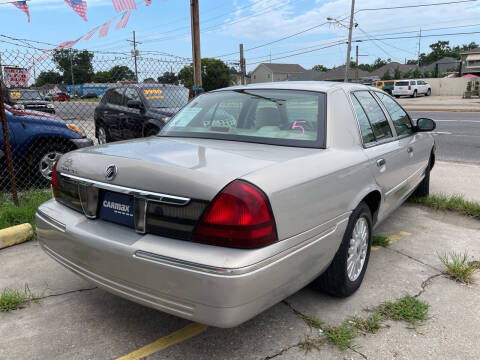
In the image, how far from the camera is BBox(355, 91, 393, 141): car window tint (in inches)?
136

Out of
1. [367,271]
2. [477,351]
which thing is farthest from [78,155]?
[477,351]

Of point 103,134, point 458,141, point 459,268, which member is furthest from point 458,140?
point 103,134

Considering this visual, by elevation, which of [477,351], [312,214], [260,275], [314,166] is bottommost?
[477,351]

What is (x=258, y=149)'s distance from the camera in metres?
2.61

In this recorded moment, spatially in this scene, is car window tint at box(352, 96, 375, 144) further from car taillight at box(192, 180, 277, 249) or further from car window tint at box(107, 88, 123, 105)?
car window tint at box(107, 88, 123, 105)

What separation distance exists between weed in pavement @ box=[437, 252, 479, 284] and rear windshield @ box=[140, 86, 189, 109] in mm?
6760

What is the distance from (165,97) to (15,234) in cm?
563

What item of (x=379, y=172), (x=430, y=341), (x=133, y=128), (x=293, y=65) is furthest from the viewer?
(x=293, y=65)

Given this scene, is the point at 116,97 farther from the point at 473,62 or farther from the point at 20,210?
the point at 473,62

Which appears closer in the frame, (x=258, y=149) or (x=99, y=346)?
(x=99, y=346)

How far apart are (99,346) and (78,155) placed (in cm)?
120

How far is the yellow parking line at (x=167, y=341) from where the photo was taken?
235 centimetres

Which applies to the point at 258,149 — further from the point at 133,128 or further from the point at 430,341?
the point at 133,128

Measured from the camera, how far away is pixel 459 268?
10.8ft
